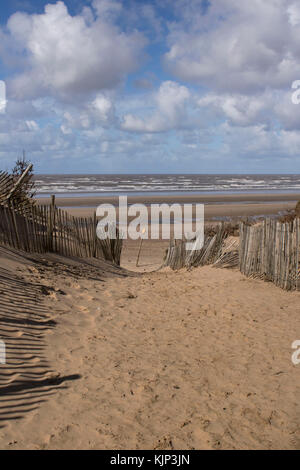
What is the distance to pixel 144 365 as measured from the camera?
3.97 metres

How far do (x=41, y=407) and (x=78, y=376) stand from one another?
1.98 ft

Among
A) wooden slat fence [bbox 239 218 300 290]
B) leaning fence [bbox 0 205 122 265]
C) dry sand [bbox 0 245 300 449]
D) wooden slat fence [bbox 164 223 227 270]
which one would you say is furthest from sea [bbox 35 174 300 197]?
dry sand [bbox 0 245 300 449]

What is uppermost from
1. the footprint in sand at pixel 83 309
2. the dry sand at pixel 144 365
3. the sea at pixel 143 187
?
the sea at pixel 143 187

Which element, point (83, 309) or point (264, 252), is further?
point (264, 252)

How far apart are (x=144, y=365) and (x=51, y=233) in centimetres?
444

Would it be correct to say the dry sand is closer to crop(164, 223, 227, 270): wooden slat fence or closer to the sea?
crop(164, 223, 227, 270): wooden slat fence

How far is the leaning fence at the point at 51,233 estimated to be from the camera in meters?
6.84

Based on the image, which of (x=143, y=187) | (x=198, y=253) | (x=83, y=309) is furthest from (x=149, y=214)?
(x=143, y=187)

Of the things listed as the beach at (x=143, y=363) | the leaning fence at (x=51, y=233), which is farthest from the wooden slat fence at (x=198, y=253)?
the leaning fence at (x=51, y=233)

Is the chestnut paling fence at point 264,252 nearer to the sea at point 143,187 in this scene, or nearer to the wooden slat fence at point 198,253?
the wooden slat fence at point 198,253

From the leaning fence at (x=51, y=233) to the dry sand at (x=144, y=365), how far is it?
0.55 metres

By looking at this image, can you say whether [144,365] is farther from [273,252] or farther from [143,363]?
[273,252]
